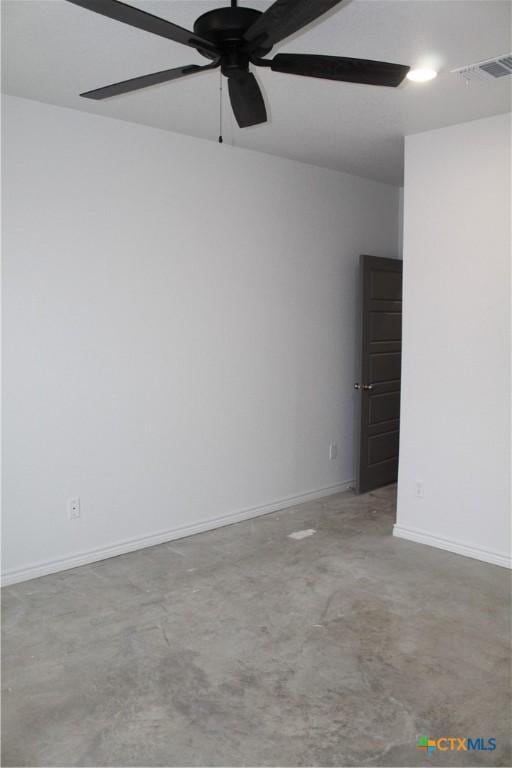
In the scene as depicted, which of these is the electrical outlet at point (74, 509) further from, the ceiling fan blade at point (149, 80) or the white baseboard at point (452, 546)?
the ceiling fan blade at point (149, 80)

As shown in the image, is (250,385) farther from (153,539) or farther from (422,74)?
(422,74)

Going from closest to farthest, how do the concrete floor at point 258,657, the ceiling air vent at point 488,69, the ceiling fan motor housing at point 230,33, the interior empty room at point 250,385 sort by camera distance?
the ceiling fan motor housing at point 230,33
the concrete floor at point 258,657
the interior empty room at point 250,385
the ceiling air vent at point 488,69

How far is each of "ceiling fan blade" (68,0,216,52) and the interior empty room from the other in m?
0.02

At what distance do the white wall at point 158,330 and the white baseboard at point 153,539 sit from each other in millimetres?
15

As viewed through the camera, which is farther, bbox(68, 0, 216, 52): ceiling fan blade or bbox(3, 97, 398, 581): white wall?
bbox(3, 97, 398, 581): white wall

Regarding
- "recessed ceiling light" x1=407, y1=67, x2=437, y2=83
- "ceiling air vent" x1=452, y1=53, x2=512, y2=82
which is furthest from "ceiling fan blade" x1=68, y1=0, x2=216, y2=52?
"recessed ceiling light" x1=407, y1=67, x2=437, y2=83

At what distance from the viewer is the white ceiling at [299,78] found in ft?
8.44

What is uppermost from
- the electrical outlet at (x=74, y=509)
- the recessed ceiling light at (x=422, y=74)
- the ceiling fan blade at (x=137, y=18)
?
the recessed ceiling light at (x=422, y=74)

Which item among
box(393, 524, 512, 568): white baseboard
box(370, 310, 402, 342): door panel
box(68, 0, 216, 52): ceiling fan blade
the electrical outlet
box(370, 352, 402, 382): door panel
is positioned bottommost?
box(393, 524, 512, 568): white baseboard

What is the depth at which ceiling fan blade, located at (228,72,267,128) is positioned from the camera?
7.40ft

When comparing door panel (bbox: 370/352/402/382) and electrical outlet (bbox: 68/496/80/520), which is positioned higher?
door panel (bbox: 370/352/402/382)

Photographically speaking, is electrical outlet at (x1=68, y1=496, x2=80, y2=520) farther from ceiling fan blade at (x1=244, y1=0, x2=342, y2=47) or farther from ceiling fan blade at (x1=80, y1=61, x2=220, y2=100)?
ceiling fan blade at (x1=244, y1=0, x2=342, y2=47)

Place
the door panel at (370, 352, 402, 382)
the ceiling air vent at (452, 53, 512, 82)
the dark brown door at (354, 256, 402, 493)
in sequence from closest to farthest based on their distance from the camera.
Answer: the ceiling air vent at (452, 53, 512, 82) < the dark brown door at (354, 256, 402, 493) < the door panel at (370, 352, 402, 382)

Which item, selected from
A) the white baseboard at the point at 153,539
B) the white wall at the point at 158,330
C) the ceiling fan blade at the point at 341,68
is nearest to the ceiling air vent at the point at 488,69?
the ceiling fan blade at the point at 341,68
